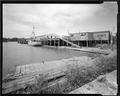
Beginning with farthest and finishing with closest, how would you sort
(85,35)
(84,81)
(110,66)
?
(85,35)
(110,66)
(84,81)

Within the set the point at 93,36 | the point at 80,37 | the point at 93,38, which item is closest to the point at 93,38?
the point at 93,38

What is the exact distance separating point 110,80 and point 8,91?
1.83 m

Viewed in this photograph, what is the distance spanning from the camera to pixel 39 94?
3.50ft

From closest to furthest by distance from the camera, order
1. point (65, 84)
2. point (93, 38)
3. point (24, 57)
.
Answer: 1. point (65, 84)
2. point (24, 57)
3. point (93, 38)

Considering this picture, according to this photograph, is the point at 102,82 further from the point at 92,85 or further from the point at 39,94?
the point at 39,94

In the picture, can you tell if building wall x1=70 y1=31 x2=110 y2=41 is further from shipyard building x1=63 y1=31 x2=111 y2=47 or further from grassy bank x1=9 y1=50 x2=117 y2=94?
grassy bank x1=9 y1=50 x2=117 y2=94

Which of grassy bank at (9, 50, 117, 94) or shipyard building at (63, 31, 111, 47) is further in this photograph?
shipyard building at (63, 31, 111, 47)

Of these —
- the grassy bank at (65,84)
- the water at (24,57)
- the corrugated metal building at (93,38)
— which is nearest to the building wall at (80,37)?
the corrugated metal building at (93,38)

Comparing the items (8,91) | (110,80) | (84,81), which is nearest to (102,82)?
(110,80)

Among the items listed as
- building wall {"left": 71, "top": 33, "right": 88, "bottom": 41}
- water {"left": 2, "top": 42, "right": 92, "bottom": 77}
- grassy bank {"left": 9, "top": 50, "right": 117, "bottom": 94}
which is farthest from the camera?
building wall {"left": 71, "top": 33, "right": 88, "bottom": 41}

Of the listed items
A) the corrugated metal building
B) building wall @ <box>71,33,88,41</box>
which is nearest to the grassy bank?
the corrugated metal building

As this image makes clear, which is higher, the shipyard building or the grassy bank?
the shipyard building

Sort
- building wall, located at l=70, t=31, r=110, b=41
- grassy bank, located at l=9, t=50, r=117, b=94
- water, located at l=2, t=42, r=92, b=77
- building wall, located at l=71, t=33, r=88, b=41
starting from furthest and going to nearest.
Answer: building wall, located at l=71, t=33, r=88, b=41, building wall, located at l=70, t=31, r=110, b=41, water, located at l=2, t=42, r=92, b=77, grassy bank, located at l=9, t=50, r=117, b=94

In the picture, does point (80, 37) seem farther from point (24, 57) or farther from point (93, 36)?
point (24, 57)
